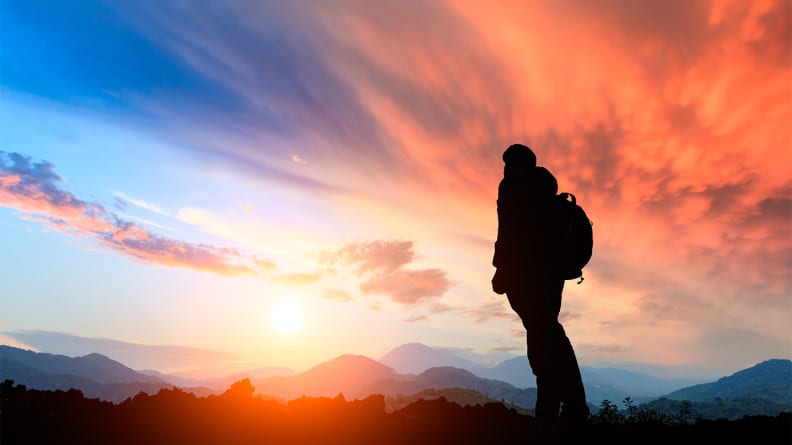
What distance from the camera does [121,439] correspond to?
643 cm

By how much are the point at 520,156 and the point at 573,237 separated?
240cm

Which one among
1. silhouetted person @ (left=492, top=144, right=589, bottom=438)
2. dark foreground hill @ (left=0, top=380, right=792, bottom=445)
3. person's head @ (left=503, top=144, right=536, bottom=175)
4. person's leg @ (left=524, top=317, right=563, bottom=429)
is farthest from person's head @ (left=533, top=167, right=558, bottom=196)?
dark foreground hill @ (left=0, top=380, right=792, bottom=445)

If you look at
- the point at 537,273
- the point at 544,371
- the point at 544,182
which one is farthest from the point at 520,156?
the point at 544,371

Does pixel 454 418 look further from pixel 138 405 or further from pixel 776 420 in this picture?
pixel 138 405

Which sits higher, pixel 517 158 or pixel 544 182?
pixel 517 158

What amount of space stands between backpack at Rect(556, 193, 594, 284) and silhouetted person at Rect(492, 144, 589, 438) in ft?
0.60

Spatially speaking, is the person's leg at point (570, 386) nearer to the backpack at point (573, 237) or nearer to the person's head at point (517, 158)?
the backpack at point (573, 237)

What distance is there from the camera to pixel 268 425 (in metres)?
7.18

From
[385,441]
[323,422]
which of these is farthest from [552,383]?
[323,422]

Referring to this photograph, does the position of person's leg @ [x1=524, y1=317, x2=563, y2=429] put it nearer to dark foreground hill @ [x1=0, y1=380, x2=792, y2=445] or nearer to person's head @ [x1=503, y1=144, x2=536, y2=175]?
dark foreground hill @ [x1=0, y1=380, x2=792, y2=445]

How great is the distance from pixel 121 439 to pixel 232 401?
1.89m

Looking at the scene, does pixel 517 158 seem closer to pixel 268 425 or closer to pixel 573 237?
pixel 573 237

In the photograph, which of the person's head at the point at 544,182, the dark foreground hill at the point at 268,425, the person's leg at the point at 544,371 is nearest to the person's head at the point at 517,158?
the person's head at the point at 544,182

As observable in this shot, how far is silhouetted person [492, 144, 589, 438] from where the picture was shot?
9.45 meters
